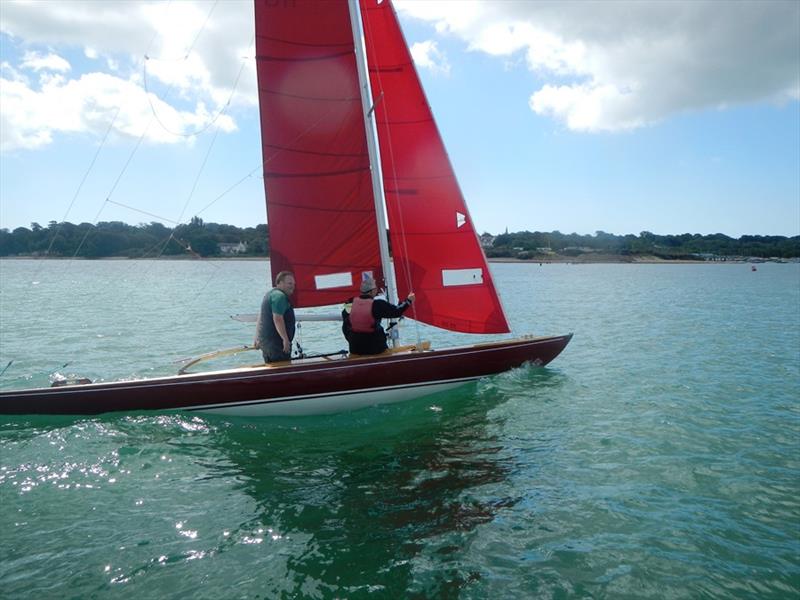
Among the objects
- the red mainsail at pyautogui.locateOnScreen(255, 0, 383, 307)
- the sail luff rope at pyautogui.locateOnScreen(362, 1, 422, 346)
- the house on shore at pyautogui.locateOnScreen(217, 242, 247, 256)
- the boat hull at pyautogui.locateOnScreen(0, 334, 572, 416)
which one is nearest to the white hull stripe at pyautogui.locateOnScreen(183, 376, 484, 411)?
the boat hull at pyautogui.locateOnScreen(0, 334, 572, 416)

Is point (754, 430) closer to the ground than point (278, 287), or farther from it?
closer to the ground

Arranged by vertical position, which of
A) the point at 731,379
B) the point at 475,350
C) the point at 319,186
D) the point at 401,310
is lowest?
the point at 731,379

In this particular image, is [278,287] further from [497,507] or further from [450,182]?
[497,507]

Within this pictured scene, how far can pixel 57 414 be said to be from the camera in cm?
875

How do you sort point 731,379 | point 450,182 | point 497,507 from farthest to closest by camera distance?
1. point 731,379
2. point 450,182
3. point 497,507

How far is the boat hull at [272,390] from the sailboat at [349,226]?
0.02 m

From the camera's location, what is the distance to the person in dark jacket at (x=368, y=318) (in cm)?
912

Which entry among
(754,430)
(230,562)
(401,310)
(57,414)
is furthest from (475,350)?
(57,414)

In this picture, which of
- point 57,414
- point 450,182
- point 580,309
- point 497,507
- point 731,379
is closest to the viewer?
point 497,507

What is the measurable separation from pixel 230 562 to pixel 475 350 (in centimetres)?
569

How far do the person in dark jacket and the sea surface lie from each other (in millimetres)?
1123

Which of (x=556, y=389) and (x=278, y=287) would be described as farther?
(x=556, y=389)

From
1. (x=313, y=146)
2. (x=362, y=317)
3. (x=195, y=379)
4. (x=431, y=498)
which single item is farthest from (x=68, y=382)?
(x=431, y=498)

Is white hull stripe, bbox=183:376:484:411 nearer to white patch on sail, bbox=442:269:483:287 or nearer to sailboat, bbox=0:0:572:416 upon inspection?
sailboat, bbox=0:0:572:416
